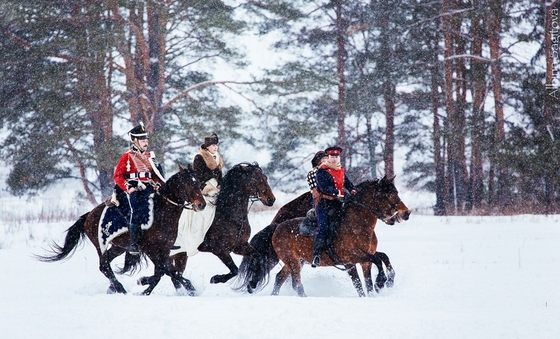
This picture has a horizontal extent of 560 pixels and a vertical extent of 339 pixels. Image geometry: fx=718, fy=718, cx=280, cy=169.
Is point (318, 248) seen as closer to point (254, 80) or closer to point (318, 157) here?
point (318, 157)

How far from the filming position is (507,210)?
25328 mm

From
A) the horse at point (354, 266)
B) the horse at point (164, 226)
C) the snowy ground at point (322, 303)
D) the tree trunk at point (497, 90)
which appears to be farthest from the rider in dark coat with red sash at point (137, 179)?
the tree trunk at point (497, 90)

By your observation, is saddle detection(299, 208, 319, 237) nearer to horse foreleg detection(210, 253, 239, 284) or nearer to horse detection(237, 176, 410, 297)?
horse detection(237, 176, 410, 297)

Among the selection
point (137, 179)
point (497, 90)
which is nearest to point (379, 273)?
point (137, 179)

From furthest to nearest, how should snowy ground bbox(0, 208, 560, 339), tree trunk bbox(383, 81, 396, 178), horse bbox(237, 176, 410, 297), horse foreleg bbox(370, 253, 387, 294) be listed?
tree trunk bbox(383, 81, 396, 178) → horse bbox(237, 176, 410, 297) → horse foreleg bbox(370, 253, 387, 294) → snowy ground bbox(0, 208, 560, 339)

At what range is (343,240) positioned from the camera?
9.66 metres

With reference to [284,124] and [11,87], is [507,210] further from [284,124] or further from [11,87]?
[11,87]

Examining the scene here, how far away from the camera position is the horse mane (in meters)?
10.5

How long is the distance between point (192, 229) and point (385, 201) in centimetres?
295

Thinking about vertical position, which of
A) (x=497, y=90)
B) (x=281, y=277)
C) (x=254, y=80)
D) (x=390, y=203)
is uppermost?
(x=254, y=80)

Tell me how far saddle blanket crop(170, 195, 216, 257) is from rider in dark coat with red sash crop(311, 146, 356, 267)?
1.78 meters

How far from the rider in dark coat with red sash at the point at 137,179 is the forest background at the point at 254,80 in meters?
13.2

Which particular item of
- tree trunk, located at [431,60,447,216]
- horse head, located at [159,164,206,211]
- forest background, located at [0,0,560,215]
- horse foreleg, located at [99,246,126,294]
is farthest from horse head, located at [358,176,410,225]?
tree trunk, located at [431,60,447,216]

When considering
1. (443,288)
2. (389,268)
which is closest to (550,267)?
(443,288)
